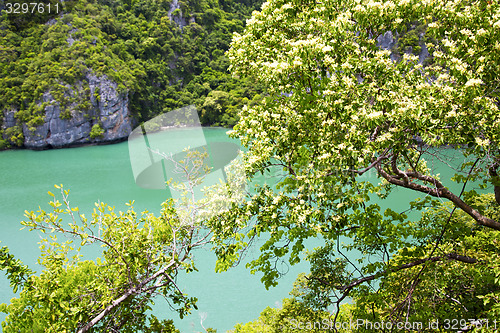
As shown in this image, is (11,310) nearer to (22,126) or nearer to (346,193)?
(346,193)

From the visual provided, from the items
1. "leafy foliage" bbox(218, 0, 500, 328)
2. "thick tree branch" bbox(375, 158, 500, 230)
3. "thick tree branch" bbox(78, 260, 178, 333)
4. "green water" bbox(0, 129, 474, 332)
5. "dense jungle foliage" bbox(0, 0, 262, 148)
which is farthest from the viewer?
"dense jungle foliage" bbox(0, 0, 262, 148)

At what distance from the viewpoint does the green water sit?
345 inches

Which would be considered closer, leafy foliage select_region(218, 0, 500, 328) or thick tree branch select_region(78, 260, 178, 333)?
leafy foliage select_region(218, 0, 500, 328)

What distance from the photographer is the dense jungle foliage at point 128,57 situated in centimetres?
3516

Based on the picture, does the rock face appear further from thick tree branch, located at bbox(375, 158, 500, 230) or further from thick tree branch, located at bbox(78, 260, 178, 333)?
thick tree branch, located at bbox(375, 158, 500, 230)

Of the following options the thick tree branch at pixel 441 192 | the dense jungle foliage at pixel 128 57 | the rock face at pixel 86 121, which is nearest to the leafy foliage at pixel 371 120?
the thick tree branch at pixel 441 192

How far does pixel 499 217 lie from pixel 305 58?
12.9 feet

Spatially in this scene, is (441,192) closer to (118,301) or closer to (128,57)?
(118,301)

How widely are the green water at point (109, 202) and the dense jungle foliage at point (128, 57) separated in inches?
261

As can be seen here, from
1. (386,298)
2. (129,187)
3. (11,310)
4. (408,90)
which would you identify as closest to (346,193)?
(408,90)

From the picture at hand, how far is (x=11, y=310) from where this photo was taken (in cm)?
442

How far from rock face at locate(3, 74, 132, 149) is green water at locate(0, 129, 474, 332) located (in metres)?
1.64

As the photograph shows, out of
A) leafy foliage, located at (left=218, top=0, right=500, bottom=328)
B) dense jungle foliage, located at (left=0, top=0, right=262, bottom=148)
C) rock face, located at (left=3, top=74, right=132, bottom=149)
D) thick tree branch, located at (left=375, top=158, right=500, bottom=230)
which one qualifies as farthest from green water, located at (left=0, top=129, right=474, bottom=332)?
dense jungle foliage, located at (left=0, top=0, right=262, bottom=148)

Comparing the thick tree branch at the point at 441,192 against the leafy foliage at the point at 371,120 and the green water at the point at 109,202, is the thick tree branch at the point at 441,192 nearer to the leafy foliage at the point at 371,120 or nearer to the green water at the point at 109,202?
the leafy foliage at the point at 371,120
